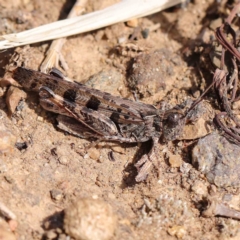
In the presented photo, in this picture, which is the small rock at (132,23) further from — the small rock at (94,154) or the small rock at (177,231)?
the small rock at (177,231)

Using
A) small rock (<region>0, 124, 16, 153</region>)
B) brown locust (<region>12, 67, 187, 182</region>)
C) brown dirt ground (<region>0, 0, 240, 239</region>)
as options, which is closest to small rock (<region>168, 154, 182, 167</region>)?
brown dirt ground (<region>0, 0, 240, 239</region>)

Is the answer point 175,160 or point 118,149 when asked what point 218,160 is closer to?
point 175,160

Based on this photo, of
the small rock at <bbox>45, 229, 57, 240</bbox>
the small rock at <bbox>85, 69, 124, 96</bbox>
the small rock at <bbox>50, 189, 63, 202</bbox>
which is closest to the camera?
the small rock at <bbox>45, 229, 57, 240</bbox>

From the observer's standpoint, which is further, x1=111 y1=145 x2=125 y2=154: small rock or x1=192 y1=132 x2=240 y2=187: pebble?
x1=111 y1=145 x2=125 y2=154: small rock

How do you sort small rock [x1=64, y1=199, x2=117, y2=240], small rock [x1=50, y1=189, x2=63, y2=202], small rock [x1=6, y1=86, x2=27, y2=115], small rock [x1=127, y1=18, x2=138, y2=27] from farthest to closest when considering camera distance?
small rock [x1=127, y1=18, x2=138, y2=27] → small rock [x1=6, y1=86, x2=27, y2=115] → small rock [x1=50, y1=189, x2=63, y2=202] → small rock [x1=64, y1=199, x2=117, y2=240]

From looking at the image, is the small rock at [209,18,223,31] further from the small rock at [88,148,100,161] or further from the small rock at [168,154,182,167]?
the small rock at [88,148,100,161]

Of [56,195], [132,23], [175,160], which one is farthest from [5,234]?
[132,23]
